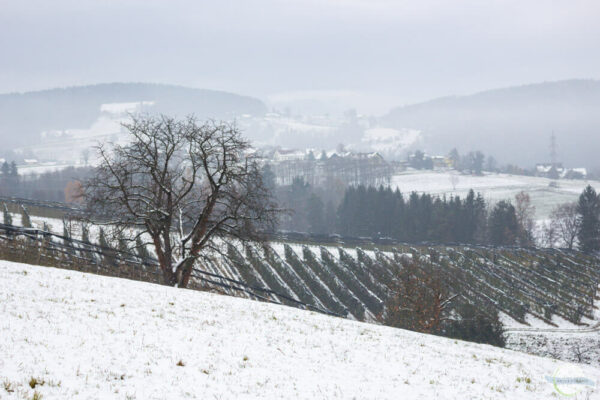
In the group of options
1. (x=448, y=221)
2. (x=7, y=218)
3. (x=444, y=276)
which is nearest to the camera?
(x=7, y=218)

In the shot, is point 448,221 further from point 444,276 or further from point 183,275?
point 183,275

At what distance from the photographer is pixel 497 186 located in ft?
520

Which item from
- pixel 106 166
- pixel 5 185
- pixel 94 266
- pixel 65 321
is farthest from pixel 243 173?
pixel 5 185

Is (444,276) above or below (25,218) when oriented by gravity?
below

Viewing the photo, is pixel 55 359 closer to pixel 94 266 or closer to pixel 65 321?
pixel 65 321

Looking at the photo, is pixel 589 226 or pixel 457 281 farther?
pixel 589 226

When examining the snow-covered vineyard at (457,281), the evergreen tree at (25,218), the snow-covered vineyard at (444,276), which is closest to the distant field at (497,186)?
the snow-covered vineyard at (444,276)

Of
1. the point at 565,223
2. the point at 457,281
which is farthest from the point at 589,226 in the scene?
the point at 457,281

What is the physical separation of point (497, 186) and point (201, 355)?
16444 cm

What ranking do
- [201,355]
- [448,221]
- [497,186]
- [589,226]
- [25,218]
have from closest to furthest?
[201,355], [25,218], [589,226], [448,221], [497,186]

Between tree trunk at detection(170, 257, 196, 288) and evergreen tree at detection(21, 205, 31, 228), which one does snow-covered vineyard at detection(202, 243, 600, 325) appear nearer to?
tree trunk at detection(170, 257, 196, 288)

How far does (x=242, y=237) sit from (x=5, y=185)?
5439 inches

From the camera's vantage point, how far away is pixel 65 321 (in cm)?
1163

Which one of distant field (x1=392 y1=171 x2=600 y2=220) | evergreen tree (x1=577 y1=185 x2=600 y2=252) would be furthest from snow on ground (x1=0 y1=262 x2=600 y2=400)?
distant field (x1=392 y1=171 x2=600 y2=220)
